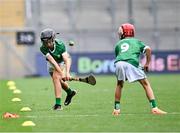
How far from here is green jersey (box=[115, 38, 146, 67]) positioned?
43.5 feet

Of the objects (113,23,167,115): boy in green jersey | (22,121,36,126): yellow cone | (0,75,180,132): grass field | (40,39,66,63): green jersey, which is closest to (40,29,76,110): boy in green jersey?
(40,39,66,63): green jersey

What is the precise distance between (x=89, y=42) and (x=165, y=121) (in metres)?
26.5

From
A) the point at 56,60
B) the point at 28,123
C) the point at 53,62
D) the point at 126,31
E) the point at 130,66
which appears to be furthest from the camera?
the point at 56,60

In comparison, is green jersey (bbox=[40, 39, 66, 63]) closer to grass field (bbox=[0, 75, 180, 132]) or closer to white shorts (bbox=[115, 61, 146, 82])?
grass field (bbox=[0, 75, 180, 132])

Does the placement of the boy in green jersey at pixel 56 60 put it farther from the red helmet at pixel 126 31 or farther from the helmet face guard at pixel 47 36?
the red helmet at pixel 126 31

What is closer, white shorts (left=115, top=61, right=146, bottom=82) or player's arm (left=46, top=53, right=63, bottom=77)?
white shorts (left=115, top=61, right=146, bottom=82)

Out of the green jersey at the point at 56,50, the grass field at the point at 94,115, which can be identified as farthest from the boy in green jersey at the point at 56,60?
the grass field at the point at 94,115

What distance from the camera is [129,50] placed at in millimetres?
13328

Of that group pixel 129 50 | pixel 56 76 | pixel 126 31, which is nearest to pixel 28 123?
pixel 129 50

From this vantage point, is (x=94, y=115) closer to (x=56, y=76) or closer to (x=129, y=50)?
(x=129, y=50)

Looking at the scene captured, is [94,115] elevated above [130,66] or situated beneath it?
situated beneath

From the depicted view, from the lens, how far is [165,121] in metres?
12.0

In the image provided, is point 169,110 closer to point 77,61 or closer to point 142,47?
point 142,47

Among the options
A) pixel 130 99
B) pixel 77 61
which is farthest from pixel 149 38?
pixel 130 99
